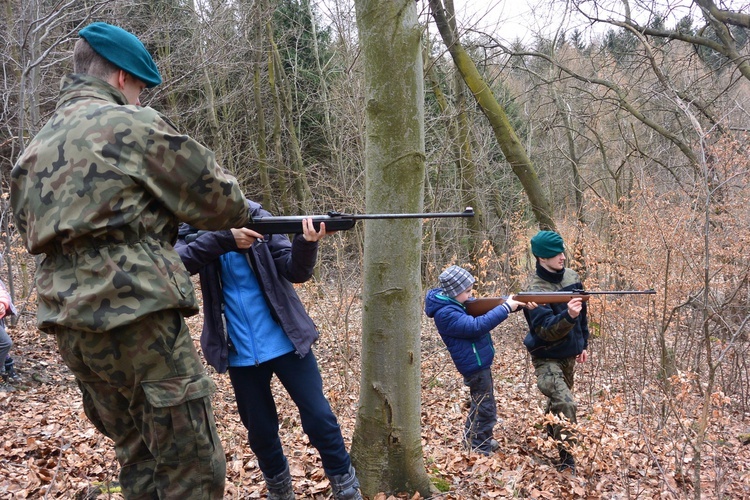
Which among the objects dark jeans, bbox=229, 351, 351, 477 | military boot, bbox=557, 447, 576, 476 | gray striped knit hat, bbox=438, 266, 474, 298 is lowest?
military boot, bbox=557, 447, 576, 476

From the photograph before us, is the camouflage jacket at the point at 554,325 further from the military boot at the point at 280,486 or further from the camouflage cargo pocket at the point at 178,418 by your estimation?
the camouflage cargo pocket at the point at 178,418

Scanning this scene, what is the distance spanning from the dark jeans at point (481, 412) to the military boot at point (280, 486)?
2125 mm

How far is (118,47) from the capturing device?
2.42 m

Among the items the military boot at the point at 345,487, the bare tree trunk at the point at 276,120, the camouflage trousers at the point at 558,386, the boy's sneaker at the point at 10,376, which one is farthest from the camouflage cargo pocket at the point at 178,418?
the bare tree trunk at the point at 276,120

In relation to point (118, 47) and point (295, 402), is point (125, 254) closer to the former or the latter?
point (118, 47)

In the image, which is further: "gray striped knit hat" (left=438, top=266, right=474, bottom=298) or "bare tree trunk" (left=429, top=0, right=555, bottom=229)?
"bare tree trunk" (left=429, top=0, right=555, bottom=229)

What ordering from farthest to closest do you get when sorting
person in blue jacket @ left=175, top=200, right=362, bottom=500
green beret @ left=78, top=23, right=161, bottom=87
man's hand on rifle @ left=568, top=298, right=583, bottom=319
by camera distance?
man's hand on rifle @ left=568, top=298, right=583, bottom=319 < person in blue jacket @ left=175, top=200, right=362, bottom=500 < green beret @ left=78, top=23, right=161, bottom=87

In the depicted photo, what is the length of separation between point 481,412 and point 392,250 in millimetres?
2367

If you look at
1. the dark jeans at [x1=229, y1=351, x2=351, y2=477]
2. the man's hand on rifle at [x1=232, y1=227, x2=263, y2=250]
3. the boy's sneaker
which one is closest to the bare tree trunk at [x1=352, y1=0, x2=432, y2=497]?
the dark jeans at [x1=229, y1=351, x2=351, y2=477]

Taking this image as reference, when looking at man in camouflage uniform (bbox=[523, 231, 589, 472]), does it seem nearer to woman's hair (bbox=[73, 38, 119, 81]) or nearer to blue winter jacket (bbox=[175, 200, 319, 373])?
blue winter jacket (bbox=[175, 200, 319, 373])

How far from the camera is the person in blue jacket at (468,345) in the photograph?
4.99 m

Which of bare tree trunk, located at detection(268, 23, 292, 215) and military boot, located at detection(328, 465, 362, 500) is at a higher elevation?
bare tree trunk, located at detection(268, 23, 292, 215)

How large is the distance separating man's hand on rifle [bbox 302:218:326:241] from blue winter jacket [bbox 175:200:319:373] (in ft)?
0.19

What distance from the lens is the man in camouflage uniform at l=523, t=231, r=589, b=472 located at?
15.7 feet
